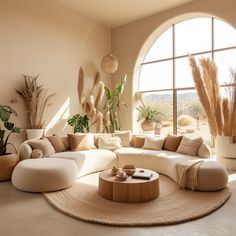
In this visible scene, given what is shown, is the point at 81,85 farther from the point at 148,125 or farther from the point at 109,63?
the point at 148,125

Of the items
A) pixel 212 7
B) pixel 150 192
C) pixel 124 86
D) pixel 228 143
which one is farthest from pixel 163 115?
pixel 150 192

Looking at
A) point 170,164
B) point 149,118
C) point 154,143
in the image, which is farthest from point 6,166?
point 149,118

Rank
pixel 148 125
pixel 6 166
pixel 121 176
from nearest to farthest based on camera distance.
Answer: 1. pixel 121 176
2. pixel 6 166
3. pixel 148 125

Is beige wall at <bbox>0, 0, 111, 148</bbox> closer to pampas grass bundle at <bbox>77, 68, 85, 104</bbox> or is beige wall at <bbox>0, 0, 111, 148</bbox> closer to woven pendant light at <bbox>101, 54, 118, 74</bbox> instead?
pampas grass bundle at <bbox>77, 68, 85, 104</bbox>

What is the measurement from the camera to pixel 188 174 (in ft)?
12.9

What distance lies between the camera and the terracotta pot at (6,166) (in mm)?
4414

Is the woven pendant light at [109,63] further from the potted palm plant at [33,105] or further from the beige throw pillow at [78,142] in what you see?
the beige throw pillow at [78,142]

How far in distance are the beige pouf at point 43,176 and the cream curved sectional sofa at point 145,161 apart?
0.58m

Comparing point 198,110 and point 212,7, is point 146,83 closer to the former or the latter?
point 198,110

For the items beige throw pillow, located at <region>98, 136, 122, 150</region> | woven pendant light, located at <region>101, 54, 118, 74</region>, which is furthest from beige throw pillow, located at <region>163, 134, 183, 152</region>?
woven pendant light, located at <region>101, 54, 118, 74</region>

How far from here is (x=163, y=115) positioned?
7.24 m

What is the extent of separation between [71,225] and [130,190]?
97 cm

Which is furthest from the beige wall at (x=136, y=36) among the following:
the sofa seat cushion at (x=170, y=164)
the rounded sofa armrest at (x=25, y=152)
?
the rounded sofa armrest at (x=25, y=152)

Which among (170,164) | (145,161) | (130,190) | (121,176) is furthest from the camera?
(145,161)
